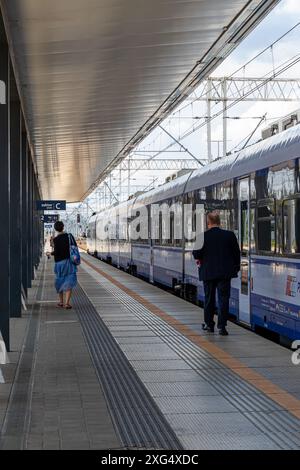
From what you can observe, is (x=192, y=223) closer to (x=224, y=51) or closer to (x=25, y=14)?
(x=224, y=51)

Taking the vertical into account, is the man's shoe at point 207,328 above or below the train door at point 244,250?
below

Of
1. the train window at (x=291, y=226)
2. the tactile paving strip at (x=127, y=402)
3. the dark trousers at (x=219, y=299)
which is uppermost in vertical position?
the train window at (x=291, y=226)

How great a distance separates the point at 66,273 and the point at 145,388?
7.96 meters

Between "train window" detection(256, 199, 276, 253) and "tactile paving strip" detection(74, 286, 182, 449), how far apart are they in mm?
2513

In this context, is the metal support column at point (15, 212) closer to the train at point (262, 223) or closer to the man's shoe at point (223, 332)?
the train at point (262, 223)

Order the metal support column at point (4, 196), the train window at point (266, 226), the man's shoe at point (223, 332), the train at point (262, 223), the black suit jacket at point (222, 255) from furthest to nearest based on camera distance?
1. the man's shoe at point (223, 332)
2. the black suit jacket at point (222, 255)
3. the train window at point (266, 226)
4. the metal support column at point (4, 196)
5. the train at point (262, 223)

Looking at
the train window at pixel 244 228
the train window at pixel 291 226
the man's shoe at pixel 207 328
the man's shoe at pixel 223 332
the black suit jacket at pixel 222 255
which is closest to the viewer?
the train window at pixel 291 226

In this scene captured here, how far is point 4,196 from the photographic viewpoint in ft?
34.2

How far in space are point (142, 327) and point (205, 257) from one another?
6.29ft

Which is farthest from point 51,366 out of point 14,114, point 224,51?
point 14,114

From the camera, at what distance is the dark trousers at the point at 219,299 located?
436 inches

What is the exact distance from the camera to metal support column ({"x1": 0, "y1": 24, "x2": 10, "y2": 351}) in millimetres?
10125

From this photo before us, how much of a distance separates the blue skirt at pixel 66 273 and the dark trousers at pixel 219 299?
15.3 ft

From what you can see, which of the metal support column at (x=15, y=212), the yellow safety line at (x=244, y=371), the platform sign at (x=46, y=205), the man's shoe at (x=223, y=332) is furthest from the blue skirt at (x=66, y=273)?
the platform sign at (x=46, y=205)
